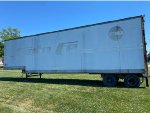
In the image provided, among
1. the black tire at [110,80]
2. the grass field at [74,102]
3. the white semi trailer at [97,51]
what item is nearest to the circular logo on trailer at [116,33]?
the white semi trailer at [97,51]

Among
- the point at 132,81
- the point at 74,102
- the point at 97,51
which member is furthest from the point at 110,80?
the point at 74,102

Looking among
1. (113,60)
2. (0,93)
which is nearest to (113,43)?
(113,60)

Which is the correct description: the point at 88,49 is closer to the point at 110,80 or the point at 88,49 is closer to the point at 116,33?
the point at 116,33

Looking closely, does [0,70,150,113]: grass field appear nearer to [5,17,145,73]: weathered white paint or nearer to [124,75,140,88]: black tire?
[124,75,140,88]: black tire

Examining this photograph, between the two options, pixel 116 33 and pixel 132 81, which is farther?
pixel 116 33

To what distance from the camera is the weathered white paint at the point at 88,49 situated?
53.9 ft

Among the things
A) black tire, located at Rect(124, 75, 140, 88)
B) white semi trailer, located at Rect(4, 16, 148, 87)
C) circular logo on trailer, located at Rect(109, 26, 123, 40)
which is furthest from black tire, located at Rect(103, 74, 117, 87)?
circular logo on trailer, located at Rect(109, 26, 123, 40)

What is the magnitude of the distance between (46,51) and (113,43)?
685cm

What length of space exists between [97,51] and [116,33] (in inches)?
76.8

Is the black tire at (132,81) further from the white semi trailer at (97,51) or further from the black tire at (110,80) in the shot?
the black tire at (110,80)

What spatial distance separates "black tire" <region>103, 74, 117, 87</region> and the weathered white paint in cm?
57

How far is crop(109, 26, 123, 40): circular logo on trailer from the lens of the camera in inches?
669

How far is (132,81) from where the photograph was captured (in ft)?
55.7

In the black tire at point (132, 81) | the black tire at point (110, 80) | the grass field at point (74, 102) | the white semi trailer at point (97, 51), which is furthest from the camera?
the black tire at point (110, 80)
